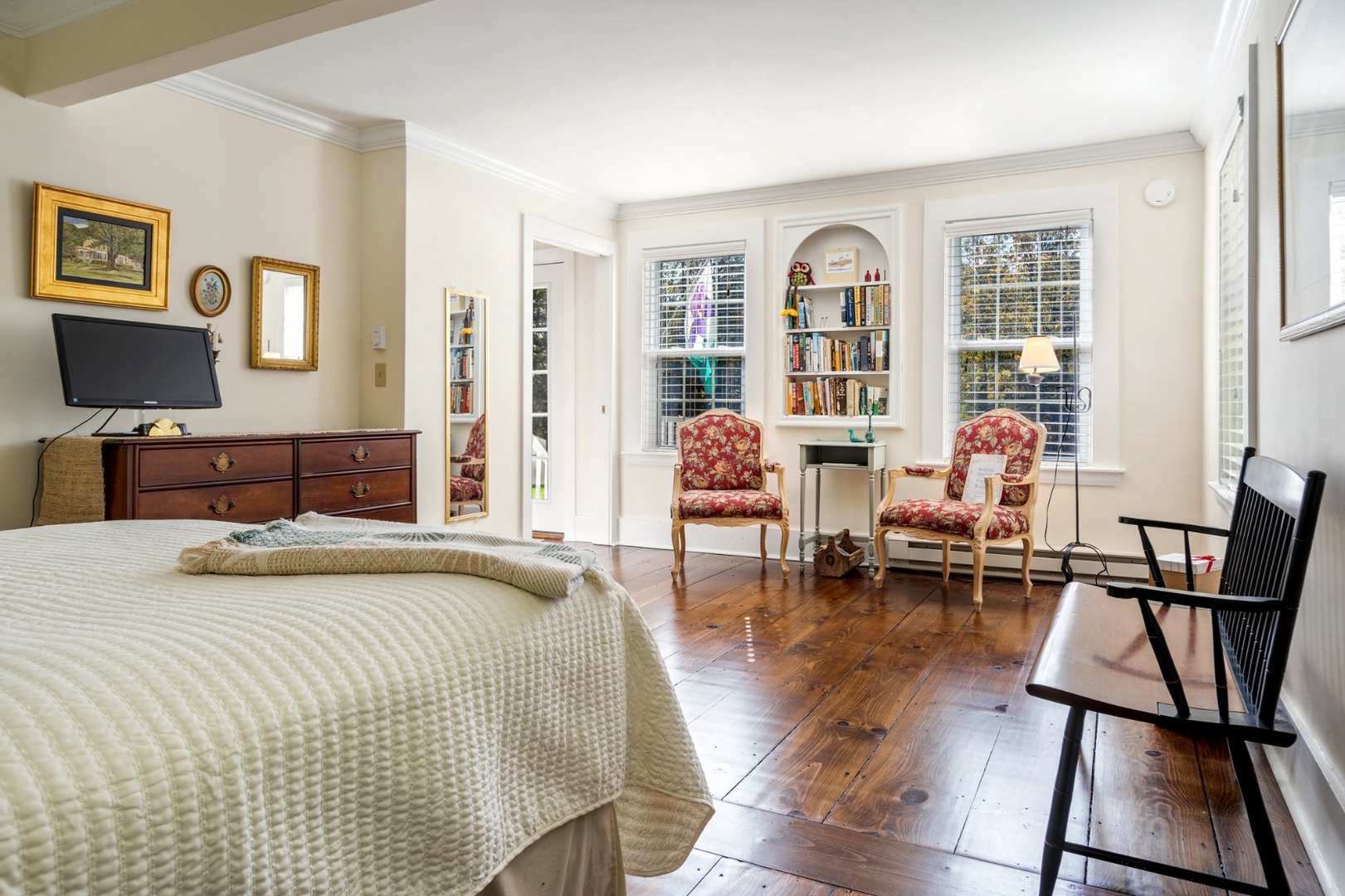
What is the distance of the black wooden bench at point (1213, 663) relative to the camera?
57.1 inches

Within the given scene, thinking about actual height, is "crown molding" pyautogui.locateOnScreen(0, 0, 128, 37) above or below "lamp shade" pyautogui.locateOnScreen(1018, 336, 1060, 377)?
above

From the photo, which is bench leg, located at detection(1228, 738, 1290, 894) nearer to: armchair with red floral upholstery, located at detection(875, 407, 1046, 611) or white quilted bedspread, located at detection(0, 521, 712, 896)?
white quilted bedspread, located at detection(0, 521, 712, 896)

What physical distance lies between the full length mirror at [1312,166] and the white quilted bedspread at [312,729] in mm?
1592

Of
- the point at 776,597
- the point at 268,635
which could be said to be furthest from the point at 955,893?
the point at 776,597

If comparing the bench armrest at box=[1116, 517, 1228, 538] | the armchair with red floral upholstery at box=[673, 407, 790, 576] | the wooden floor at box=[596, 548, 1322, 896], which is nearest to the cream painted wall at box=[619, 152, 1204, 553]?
the armchair with red floral upholstery at box=[673, 407, 790, 576]

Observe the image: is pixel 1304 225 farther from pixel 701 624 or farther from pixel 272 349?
pixel 272 349

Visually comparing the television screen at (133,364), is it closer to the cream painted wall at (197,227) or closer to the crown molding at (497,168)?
the cream painted wall at (197,227)

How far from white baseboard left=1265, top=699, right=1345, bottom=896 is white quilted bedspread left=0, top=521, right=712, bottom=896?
1.24 meters

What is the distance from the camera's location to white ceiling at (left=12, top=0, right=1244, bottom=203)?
10.7ft

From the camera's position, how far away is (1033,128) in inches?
181

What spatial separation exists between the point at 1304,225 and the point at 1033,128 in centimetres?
293

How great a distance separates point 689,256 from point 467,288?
181cm

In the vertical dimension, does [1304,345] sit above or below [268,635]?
above

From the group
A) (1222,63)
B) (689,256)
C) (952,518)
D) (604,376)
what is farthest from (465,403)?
(1222,63)
